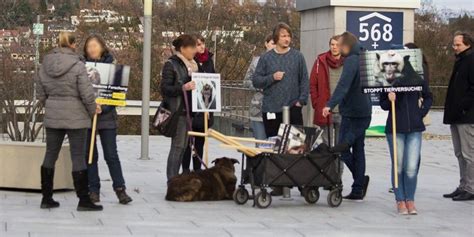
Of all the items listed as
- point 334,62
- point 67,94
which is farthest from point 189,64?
point 67,94

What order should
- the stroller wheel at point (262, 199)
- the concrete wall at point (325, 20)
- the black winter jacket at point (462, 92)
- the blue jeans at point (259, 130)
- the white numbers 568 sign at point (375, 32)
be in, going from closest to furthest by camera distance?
1. the stroller wheel at point (262, 199)
2. the black winter jacket at point (462, 92)
3. the blue jeans at point (259, 130)
4. the concrete wall at point (325, 20)
5. the white numbers 568 sign at point (375, 32)

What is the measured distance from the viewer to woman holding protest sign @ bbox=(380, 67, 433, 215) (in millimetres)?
8953

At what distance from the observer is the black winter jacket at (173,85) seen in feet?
32.2

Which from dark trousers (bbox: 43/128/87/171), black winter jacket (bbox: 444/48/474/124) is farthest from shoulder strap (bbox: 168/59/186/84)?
black winter jacket (bbox: 444/48/474/124)

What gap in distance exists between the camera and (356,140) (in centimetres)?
1005

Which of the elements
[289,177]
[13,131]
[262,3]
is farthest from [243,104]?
[262,3]

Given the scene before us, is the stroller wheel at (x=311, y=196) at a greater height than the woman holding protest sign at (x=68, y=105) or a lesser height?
lesser

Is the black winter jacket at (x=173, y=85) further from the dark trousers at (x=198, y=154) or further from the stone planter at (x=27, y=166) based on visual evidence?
the stone planter at (x=27, y=166)

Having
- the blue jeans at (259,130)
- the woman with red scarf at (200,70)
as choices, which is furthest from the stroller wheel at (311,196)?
the woman with red scarf at (200,70)

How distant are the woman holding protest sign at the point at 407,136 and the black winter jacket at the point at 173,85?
2.12m

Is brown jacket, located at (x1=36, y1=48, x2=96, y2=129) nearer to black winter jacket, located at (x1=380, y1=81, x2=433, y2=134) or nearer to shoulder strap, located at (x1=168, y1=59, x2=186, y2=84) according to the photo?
shoulder strap, located at (x1=168, y1=59, x2=186, y2=84)

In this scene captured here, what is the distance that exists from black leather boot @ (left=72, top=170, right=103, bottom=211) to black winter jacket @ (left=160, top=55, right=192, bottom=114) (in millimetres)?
1396

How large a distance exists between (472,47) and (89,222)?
4.74m

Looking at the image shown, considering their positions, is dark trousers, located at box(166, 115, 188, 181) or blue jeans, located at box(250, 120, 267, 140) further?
blue jeans, located at box(250, 120, 267, 140)
